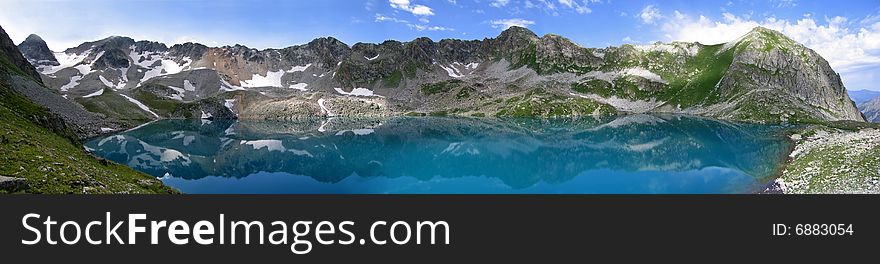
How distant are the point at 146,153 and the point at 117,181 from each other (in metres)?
76.9

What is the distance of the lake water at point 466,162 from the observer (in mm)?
59219

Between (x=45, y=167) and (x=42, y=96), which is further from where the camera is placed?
(x=42, y=96)

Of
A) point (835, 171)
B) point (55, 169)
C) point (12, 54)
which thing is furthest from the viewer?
point (12, 54)

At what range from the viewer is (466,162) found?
8194cm

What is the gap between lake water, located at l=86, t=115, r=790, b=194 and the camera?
59219 millimetres

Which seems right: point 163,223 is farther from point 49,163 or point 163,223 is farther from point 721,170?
point 721,170

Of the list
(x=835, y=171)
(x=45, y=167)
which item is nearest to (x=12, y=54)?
(x=45, y=167)

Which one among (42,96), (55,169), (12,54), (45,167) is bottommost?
(55,169)

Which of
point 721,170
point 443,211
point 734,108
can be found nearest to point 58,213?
point 443,211

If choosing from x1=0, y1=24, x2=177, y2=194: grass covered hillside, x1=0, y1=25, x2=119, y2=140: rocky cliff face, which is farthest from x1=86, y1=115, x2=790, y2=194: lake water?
x1=0, y1=24, x2=177, y2=194: grass covered hillside

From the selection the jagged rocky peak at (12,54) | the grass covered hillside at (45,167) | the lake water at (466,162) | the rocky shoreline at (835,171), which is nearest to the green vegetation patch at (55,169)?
the grass covered hillside at (45,167)

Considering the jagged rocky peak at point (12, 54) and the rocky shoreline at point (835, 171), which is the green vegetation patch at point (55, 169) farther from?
the jagged rocky peak at point (12, 54)

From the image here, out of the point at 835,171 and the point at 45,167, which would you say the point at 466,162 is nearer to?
the point at 835,171

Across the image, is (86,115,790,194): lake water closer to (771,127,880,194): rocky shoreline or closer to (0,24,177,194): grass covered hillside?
(771,127,880,194): rocky shoreline
